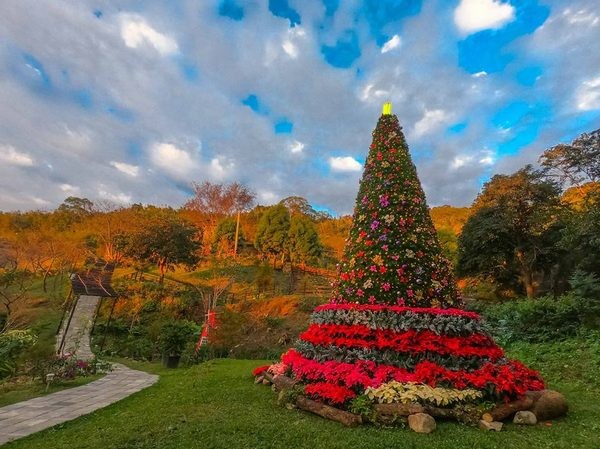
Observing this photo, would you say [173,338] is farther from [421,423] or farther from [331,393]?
[421,423]

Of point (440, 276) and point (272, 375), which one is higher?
point (440, 276)

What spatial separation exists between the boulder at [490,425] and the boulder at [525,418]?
0.38m

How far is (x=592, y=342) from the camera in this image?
9.18 meters

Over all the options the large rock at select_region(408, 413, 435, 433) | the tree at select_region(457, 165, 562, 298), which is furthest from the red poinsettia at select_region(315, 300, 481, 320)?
the tree at select_region(457, 165, 562, 298)

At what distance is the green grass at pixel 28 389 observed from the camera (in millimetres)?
7004

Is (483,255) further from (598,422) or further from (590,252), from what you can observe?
(598,422)

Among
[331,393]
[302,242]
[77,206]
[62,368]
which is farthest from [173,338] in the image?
[77,206]

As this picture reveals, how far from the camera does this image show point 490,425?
456cm

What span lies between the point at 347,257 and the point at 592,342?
7.19 metres

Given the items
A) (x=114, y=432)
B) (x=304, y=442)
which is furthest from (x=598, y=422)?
(x=114, y=432)

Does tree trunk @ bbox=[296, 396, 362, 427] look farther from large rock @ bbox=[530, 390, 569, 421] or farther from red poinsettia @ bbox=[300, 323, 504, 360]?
large rock @ bbox=[530, 390, 569, 421]

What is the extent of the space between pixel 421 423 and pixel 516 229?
55.1 ft

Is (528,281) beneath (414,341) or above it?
above

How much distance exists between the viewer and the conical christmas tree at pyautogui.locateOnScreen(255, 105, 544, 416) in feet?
16.6
